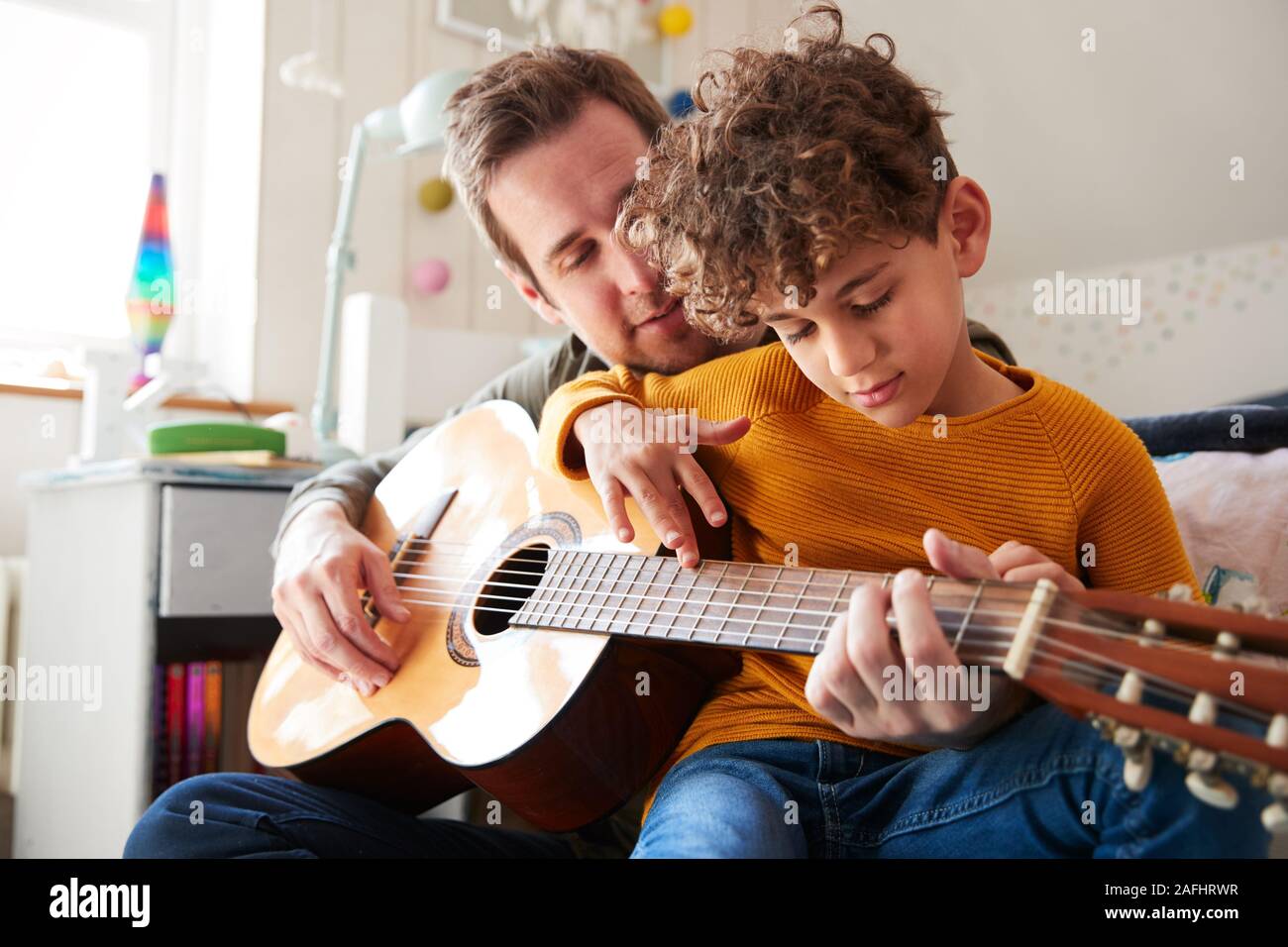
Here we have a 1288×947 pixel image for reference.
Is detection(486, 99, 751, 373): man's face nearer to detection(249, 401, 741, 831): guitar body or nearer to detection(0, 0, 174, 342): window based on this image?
detection(249, 401, 741, 831): guitar body

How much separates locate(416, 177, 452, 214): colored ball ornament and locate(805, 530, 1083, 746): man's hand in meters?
1.94

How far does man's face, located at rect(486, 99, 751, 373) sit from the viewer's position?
1.09 metres

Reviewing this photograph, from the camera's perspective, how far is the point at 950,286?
769 mm

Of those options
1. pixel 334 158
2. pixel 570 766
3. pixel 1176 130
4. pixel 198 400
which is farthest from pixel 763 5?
pixel 570 766

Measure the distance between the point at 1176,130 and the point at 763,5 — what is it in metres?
1.16

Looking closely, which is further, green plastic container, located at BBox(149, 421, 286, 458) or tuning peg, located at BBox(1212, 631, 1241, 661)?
green plastic container, located at BBox(149, 421, 286, 458)

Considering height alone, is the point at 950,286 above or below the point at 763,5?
below

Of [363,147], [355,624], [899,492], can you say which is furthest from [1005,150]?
[355,624]

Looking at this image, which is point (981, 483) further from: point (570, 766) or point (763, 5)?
point (763, 5)

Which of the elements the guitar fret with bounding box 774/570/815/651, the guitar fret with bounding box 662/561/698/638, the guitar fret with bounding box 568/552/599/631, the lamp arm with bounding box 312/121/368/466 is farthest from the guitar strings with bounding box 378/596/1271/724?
the lamp arm with bounding box 312/121/368/466

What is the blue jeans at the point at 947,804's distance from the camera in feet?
1.77

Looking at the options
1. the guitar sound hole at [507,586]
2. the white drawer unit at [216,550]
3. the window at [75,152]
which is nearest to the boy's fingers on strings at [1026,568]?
the guitar sound hole at [507,586]

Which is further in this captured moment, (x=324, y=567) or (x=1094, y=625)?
(x=324, y=567)

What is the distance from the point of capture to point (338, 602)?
3.25ft
